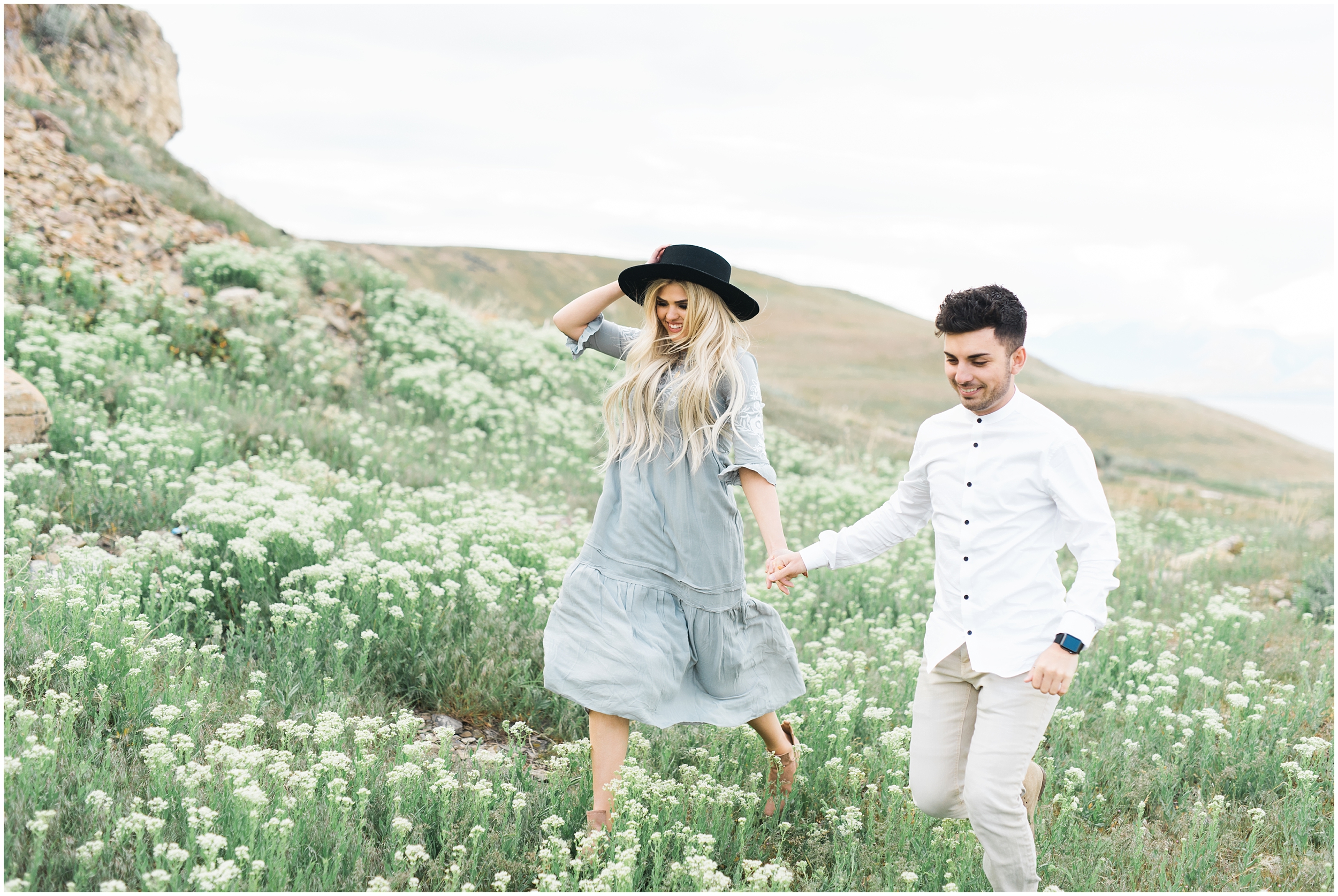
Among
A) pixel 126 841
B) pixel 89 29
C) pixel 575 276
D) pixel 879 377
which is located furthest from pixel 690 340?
pixel 575 276

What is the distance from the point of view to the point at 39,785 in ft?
9.90

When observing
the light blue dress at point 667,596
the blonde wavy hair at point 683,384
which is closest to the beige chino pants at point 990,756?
the light blue dress at point 667,596

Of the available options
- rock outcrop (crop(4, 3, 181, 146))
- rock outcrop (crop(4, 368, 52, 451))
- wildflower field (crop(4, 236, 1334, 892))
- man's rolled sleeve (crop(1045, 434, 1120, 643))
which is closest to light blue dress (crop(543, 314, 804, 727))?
wildflower field (crop(4, 236, 1334, 892))

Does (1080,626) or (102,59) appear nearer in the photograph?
(1080,626)

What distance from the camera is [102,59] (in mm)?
19359

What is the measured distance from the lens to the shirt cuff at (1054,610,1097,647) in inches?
115

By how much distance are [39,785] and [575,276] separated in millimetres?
77460

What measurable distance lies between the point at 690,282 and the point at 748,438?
2.19 ft

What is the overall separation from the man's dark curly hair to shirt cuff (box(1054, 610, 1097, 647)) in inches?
35.7

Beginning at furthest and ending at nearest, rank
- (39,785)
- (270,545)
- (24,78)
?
(24,78)
(270,545)
(39,785)

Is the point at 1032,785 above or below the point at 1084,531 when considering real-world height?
below

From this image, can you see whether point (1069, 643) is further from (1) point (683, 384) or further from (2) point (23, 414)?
(2) point (23, 414)

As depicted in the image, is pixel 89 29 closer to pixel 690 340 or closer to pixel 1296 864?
pixel 690 340

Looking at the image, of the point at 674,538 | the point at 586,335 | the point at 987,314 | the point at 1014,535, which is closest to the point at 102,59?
the point at 586,335
